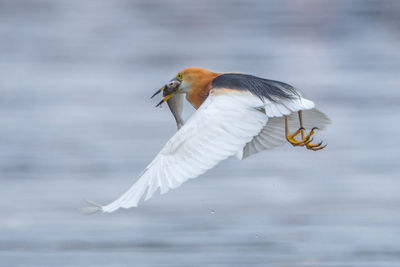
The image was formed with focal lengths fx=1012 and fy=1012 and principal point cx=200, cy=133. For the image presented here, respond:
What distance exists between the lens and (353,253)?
136 inches

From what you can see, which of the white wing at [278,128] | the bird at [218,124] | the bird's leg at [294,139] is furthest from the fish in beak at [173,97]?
the bird's leg at [294,139]

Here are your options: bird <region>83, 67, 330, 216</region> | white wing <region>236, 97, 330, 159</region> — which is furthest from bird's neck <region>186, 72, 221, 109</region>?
white wing <region>236, 97, 330, 159</region>

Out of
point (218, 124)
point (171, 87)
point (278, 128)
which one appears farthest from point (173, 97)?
point (218, 124)

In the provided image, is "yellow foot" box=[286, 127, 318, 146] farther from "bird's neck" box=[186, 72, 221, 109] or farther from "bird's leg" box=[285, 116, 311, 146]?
"bird's neck" box=[186, 72, 221, 109]

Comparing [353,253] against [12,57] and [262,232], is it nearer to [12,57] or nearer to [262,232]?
[262,232]

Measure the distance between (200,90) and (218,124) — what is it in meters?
0.36

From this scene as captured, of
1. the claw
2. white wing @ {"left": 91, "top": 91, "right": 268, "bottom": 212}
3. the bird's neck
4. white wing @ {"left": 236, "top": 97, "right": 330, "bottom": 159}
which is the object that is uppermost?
the bird's neck

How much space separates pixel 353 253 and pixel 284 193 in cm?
54

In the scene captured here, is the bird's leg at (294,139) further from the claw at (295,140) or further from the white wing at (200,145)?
the white wing at (200,145)

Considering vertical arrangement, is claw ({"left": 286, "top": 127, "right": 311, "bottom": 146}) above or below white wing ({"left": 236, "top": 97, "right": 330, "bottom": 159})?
below

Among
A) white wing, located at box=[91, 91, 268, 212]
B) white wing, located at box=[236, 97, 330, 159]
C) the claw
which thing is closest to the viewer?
white wing, located at box=[91, 91, 268, 212]

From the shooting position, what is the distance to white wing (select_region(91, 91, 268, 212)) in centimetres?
253

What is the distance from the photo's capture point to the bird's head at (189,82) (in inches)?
117

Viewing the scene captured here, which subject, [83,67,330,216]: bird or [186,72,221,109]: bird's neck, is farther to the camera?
[186,72,221,109]: bird's neck
